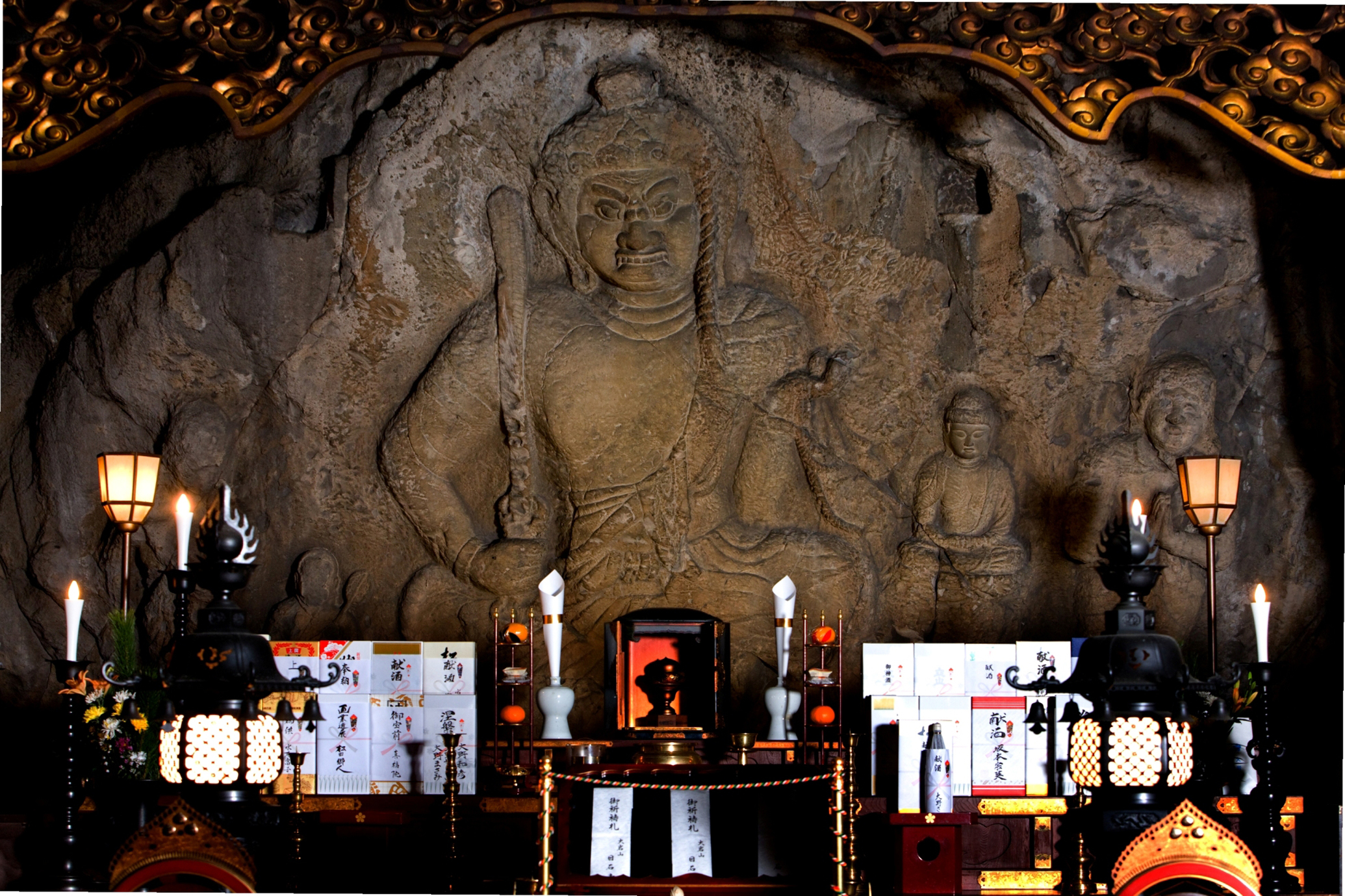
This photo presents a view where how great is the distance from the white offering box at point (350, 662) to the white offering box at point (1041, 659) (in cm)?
257

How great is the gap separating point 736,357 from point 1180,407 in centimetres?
201

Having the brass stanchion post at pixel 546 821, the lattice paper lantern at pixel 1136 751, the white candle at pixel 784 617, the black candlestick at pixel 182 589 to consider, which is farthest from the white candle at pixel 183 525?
the lattice paper lantern at pixel 1136 751

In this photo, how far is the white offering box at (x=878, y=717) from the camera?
5.57 metres

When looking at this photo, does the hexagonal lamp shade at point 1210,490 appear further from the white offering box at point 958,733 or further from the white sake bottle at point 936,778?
the white sake bottle at point 936,778

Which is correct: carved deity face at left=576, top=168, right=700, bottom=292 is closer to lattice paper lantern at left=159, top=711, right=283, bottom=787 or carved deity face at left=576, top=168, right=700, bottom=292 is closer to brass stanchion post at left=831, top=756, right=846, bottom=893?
brass stanchion post at left=831, top=756, right=846, bottom=893

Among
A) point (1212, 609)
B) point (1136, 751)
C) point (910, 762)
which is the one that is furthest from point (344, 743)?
point (1212, 609)

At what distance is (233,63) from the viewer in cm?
502

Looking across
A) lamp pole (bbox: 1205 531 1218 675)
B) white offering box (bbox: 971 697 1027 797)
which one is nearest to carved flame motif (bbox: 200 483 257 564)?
white offering box (bbox: 971 697 1027 797)

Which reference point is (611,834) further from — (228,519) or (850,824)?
(228,519)

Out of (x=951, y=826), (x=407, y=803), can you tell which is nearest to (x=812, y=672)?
(x=951, y=826)

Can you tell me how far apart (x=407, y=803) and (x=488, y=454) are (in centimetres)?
175

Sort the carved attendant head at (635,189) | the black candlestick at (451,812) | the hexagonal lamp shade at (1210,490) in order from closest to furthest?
the black candlestick at (451,812), the hexagonal lamp shade at (1210,490), the carved attendant head at (635,189)

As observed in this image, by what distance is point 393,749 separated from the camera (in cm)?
566

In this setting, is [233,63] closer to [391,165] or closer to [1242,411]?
[391,165]
